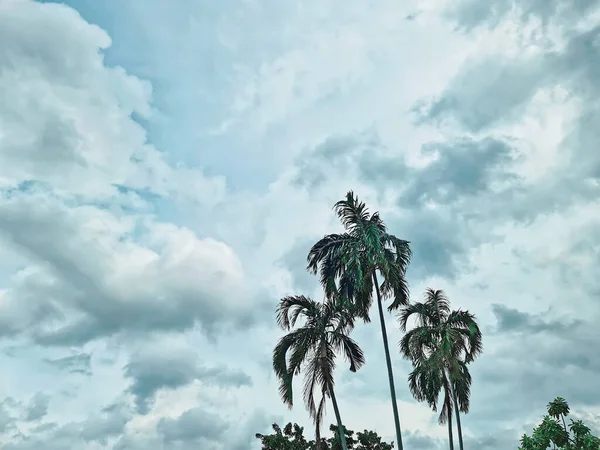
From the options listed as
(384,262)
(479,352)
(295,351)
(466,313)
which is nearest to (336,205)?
(384,262)

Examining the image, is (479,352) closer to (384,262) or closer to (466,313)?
(466,313)

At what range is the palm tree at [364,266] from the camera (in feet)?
123

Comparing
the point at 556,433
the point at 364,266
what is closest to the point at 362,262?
the point at 364,266

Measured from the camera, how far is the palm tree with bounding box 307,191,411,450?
37.4 metres

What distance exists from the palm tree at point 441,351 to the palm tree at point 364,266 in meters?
3.57

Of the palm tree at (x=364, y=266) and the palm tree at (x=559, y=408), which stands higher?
the palm tree at (x=364, y=266)

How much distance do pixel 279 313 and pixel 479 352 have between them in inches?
594

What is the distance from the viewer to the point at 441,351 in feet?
132

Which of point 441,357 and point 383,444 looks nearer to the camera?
point 441,357

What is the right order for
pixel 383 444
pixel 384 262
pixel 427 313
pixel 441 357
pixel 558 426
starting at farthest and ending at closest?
pixel 383 444
pixel 427 313
pixel 441 357
pixel 384 262
pixel 558 426

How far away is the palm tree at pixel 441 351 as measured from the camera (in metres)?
40.6

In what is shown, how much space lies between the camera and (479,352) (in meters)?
45.1

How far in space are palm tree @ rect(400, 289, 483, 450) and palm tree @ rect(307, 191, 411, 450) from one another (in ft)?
11.7

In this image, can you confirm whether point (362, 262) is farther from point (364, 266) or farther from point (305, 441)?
point (305, 441)
